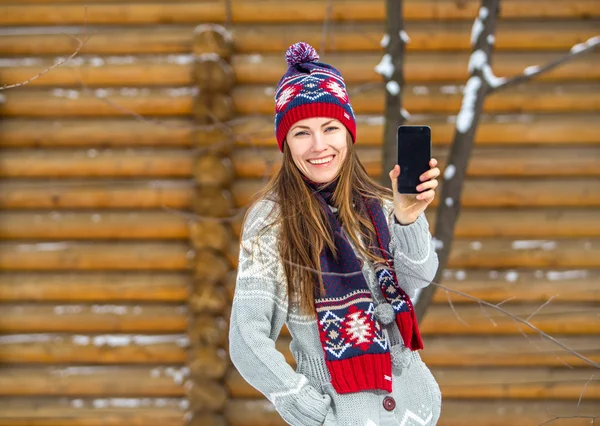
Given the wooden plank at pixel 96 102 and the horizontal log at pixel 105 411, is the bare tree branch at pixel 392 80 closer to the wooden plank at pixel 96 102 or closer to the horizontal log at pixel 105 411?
the wooden plank at pixel 96 102

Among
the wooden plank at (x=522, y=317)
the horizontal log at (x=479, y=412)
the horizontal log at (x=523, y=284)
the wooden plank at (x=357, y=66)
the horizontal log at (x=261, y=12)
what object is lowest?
the horizontal log at (x=479, y=412)

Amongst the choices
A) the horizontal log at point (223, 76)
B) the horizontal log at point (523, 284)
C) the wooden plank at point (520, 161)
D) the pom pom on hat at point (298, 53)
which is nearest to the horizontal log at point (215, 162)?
the wooden plank at point (520, 161)

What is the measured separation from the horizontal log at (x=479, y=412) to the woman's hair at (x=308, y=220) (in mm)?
3248

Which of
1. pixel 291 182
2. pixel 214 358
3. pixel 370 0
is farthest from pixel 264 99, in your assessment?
pixel 291 182

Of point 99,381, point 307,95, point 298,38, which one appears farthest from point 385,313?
point 99,381

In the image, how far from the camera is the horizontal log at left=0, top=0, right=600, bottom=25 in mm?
4816

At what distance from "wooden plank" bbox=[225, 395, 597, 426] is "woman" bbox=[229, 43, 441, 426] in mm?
3181

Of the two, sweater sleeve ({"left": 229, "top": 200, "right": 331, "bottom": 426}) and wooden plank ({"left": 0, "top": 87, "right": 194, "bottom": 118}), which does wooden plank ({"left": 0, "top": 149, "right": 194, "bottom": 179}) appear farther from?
sweater sleeve ({"left": 229, "top": 200, "right": 331, "bottom": 426})

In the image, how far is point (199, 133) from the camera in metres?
4.82

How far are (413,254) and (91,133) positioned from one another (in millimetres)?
3758

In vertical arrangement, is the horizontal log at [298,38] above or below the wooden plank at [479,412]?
above

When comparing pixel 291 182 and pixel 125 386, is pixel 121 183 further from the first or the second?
pixel 291 182

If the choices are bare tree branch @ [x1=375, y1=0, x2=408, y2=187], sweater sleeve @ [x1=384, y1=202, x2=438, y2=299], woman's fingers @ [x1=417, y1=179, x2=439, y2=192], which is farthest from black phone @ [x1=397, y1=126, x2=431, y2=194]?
bare tree branch @ [x1=375, y1=0, x2=408, y2=187]

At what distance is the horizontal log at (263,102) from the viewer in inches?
191
